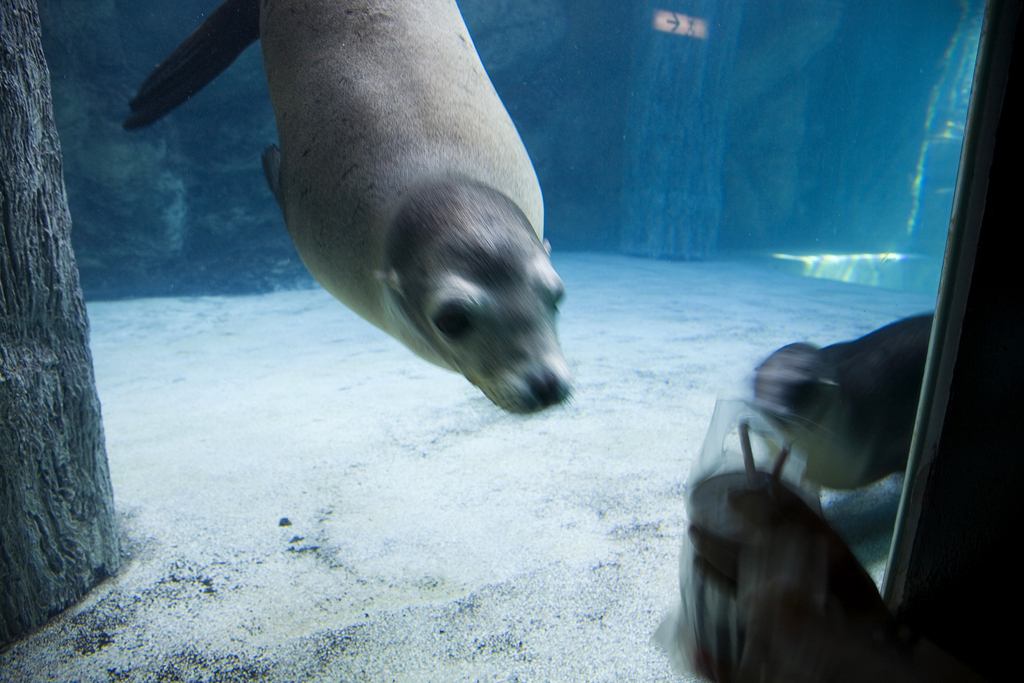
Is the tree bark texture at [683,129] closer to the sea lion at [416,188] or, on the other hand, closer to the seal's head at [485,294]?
the sea lion at [416,188]

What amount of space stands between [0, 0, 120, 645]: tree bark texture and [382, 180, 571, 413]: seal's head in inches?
53.0

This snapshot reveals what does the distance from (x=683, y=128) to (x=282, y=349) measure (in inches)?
473

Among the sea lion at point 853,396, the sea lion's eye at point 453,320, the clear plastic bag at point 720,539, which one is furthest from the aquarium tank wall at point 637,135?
the clear plastic bag at point 720,539

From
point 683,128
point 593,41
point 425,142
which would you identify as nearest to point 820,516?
point 425,142

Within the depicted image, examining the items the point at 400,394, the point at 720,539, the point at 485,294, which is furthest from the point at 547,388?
the point at 400,394

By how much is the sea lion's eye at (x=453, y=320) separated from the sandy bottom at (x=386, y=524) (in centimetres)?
21

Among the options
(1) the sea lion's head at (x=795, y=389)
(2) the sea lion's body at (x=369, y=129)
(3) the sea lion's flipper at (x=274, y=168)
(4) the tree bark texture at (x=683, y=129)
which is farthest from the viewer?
(4) the tree bark texture at (x=683, y=129)

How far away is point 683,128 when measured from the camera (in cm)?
1451

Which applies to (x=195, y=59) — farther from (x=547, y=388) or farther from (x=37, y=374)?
(x=547, y=388)

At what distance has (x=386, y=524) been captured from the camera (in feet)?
8.04

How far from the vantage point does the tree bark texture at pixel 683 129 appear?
14164mm

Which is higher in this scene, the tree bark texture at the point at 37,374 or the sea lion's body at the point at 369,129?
the sea lion's body at the point at 369,129

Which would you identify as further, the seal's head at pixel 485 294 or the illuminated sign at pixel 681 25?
the illuminated sign at pixel 681 25

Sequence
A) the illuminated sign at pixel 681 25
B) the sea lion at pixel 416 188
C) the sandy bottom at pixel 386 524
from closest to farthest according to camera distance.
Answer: the sea lion at pixel 416 188 → the sandy bottom at pixel 386 524 → the illuminated sign at pixel 681 25
